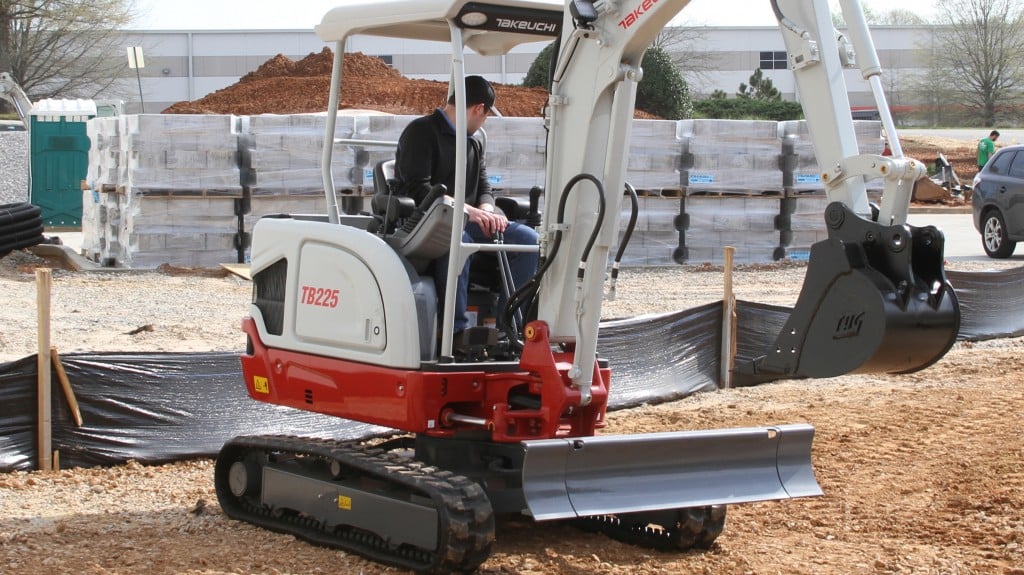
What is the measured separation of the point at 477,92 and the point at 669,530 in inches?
90.7

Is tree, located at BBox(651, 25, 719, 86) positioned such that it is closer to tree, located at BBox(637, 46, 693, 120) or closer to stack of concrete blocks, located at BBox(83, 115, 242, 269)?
tree, located at BBox(637, 46, 693, 120)

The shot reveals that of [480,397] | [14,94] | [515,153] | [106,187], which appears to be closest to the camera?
[480,397]

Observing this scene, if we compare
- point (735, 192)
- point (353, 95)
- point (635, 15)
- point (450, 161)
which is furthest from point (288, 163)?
point (635, 15)

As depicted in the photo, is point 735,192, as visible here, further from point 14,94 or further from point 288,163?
point 14,94

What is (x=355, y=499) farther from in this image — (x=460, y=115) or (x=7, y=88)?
(x=7, y=88)

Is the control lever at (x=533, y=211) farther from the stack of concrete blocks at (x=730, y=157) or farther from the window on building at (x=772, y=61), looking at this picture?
the window on building at (x=772, y=61)

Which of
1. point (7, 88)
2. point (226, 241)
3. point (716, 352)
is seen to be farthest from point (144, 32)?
point (716, 352)

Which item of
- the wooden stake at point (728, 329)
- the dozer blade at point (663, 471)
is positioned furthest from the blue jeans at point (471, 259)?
the wooden stake at point (728, 329)

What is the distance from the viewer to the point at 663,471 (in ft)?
19.6

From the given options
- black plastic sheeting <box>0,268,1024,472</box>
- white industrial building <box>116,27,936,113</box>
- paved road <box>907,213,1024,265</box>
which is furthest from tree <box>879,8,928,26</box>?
black plastic sheeting <box>0,268,1024,472</box>

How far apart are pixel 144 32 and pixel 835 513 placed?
4840 cm

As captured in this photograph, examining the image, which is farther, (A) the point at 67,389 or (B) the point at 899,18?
(B) the point at 899,18

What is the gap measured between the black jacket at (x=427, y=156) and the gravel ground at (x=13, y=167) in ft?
74.8

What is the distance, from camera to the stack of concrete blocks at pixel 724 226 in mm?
18672
